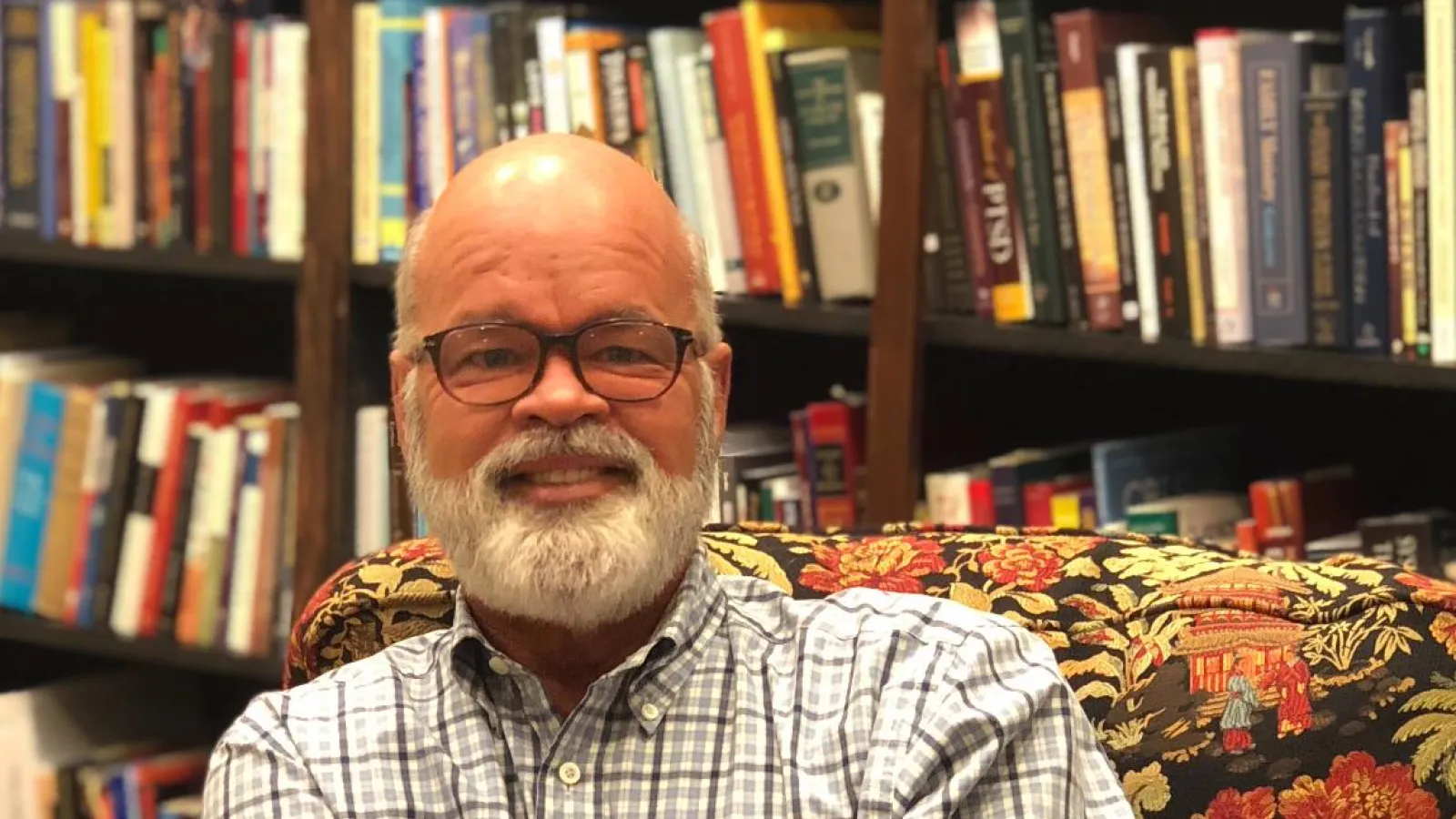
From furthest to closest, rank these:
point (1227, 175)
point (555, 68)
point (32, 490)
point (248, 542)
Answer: point (32, 490) → point (248, 542) → point (555, 68) → point (1227, 175)

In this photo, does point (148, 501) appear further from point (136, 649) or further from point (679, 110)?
point (679, 110)

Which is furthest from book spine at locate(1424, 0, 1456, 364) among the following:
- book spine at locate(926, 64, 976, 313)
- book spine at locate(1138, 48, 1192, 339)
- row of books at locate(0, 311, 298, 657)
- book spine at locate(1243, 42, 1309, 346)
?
row of books at locate(0, 311, 298, 657)

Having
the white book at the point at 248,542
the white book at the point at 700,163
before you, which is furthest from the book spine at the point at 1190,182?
the white book at the point at 248,542

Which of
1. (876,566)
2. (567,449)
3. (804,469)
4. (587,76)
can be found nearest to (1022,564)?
(876,566)

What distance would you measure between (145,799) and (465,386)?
144 centimetres

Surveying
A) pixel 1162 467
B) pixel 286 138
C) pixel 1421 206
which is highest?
pixel 286 138

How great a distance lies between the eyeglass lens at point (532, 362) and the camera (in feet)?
4.16

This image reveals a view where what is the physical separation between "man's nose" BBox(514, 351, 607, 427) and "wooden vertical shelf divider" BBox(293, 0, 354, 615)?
3.44ft

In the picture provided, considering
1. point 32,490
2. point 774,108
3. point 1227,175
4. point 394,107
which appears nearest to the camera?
point 1227,175

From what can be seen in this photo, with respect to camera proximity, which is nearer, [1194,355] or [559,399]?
[559,399]

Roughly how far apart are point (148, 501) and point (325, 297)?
0.40 m

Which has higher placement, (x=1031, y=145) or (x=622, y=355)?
(x=1031, y=145)

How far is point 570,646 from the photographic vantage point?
4.32 ft

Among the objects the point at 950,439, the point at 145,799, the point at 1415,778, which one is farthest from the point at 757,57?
the point at 145,799
